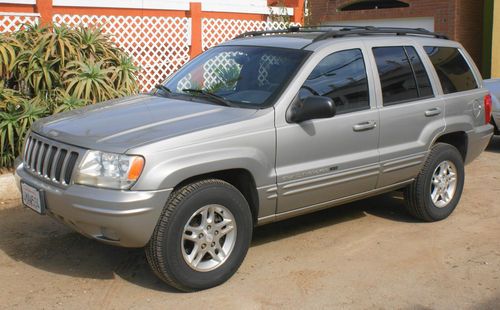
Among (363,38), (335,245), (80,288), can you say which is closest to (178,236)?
(80,288)

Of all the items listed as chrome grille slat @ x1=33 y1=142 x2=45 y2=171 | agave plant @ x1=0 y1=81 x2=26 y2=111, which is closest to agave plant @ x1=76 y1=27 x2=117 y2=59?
agave plant @ x1=0 y1=81 x2=26 y2=111

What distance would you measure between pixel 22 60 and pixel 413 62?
4.73m

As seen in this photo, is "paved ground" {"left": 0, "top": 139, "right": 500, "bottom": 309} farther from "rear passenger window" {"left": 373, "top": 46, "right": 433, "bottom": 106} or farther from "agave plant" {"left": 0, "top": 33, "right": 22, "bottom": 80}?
"agave plant" {"left": 0, "top": 33, "right": 22, "bottom": 80}

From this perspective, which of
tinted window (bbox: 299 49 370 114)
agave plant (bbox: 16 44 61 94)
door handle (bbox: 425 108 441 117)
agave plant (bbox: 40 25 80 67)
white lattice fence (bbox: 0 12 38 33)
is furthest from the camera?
white lattice fence (bbox: 0 12 38 33)

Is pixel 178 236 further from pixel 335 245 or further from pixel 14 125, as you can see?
pixel 14 125

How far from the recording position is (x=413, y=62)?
19.2ft

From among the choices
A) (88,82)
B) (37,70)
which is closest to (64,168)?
(88,82)

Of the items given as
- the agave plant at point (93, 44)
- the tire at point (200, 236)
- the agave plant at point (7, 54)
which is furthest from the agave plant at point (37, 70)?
the tire at point (200, 236)

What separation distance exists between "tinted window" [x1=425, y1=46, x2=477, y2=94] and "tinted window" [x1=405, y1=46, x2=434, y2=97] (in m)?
0.20

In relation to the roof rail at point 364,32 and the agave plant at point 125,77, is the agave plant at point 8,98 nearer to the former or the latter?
the agave plant at point 125,77

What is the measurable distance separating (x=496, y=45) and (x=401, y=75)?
994 cm

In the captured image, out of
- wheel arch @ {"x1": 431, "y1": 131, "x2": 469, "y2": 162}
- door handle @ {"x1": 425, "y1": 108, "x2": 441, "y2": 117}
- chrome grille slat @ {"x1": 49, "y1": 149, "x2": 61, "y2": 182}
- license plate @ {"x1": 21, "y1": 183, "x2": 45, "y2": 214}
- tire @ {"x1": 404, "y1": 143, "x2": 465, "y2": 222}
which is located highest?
door handle @ {"x1": 425, "y1": 108, "x2": 441, "y2": 117}

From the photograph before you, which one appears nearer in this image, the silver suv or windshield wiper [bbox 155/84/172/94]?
the silver suv

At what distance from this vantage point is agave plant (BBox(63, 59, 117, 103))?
7.75 metres
